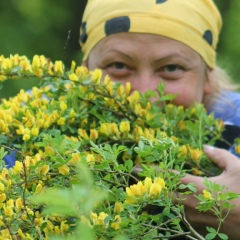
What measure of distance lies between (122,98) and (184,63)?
2.31ft

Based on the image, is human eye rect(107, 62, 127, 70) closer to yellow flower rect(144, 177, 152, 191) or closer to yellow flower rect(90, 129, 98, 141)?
yellow flower rect(90, 129, 98, 141)

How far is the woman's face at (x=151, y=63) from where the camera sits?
3256mm

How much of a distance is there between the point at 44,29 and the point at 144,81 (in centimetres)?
919

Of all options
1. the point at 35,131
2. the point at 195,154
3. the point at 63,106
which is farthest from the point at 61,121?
the point at 195,154

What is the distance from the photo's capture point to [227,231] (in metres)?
2.53

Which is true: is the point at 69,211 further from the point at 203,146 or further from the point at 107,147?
the point at 203,146

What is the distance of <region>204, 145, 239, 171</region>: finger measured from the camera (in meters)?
2.65

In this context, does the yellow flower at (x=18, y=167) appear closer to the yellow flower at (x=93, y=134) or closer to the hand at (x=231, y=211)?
the yellow flower at (x=93, y=134)

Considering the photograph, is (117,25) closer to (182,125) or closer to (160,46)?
(160,46)

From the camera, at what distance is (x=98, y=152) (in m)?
2.06

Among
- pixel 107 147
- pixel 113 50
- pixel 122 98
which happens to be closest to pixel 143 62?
pixel 113 50

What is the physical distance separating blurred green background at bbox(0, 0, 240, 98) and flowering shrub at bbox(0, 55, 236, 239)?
7.49 metres

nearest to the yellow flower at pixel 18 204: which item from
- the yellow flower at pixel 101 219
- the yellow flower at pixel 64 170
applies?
the yellow flower at pixel 64 170

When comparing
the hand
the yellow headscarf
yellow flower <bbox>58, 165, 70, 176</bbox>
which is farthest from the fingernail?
yellow flower <bbox>58, 165, 70, 176</bbox>
